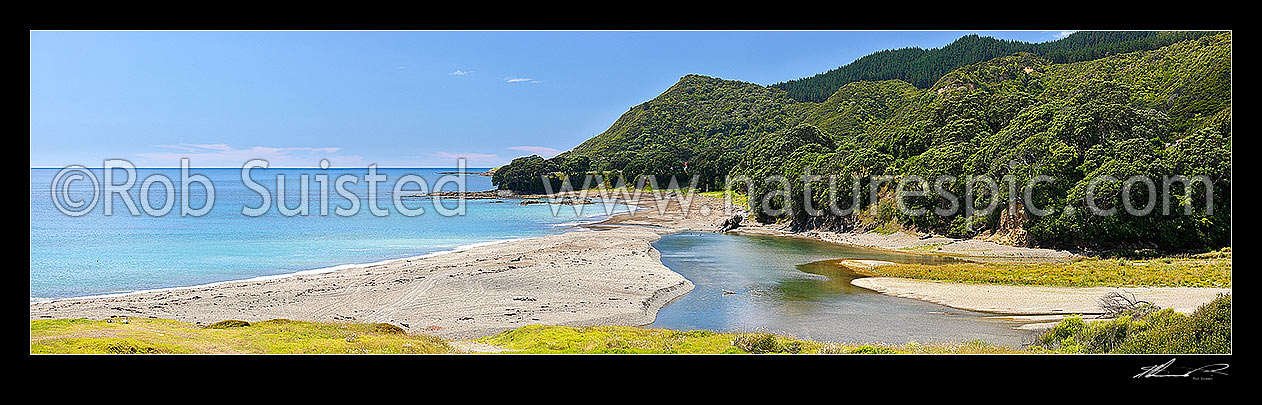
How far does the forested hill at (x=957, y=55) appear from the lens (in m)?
110

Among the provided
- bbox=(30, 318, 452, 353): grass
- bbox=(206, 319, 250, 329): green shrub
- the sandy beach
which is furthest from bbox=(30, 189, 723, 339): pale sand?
bbox=(206, 319, 250, 329): green shrub

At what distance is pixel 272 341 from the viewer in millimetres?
16703

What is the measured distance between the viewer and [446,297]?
2658 centimetres

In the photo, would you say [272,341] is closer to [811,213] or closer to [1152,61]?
[811,213]

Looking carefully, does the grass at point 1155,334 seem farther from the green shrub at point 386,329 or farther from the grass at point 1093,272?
the green shrub at point 386,329

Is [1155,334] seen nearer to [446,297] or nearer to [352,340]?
[352,340]

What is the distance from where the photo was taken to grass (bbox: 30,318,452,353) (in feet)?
46.3

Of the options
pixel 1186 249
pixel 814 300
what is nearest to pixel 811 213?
pixel 1186 249
